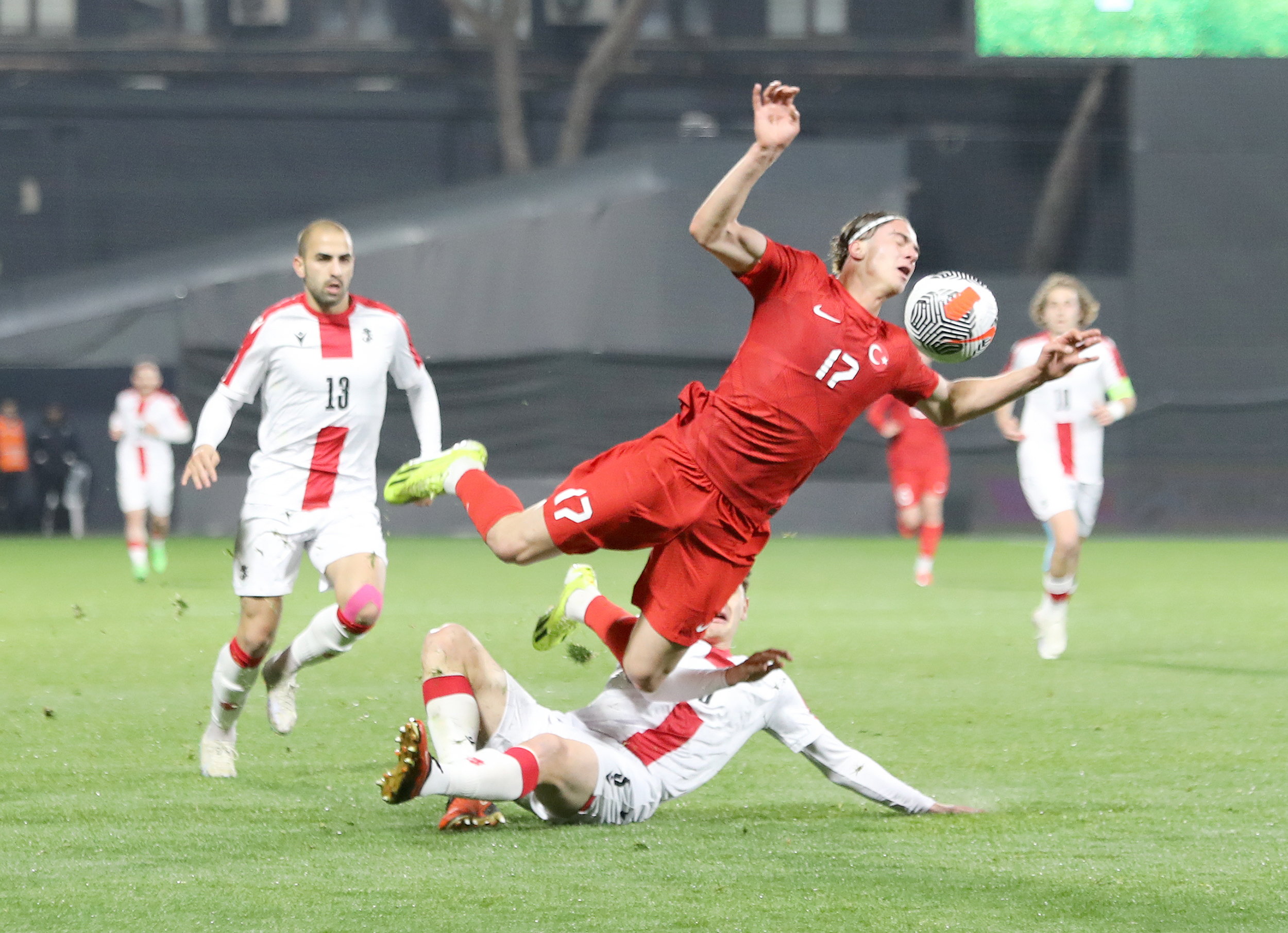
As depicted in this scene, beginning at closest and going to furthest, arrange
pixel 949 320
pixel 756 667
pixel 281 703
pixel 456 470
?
1. pixel 756 667
2. pixel 949 320
3. pixel 456 470
4. pixel 281 703

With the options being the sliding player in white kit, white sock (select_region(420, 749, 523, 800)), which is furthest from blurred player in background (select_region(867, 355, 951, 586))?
white sock (select_region(420, 749, 523, 800))

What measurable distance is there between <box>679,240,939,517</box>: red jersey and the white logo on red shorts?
371 mm

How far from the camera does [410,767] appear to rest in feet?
14.8

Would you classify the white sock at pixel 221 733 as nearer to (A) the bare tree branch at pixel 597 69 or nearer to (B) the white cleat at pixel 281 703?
(B) the white cleat at pixel 281 703

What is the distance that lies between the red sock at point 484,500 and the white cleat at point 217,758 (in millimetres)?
1417

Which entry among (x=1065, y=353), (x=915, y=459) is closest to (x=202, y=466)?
(x=1065, y=353)

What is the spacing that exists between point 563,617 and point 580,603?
0.12 metres

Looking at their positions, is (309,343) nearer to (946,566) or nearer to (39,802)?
(39,802)

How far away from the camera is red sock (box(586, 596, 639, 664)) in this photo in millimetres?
5520

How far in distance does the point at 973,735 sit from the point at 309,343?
10.6 feet

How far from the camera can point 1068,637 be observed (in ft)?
36.6

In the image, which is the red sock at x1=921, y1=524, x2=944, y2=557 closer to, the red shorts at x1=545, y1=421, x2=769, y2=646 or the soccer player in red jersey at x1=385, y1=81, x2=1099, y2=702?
the soccer player in red jersey at x1=385, y1=81, x2=1099, y2=702

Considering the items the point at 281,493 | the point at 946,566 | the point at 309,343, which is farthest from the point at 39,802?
the point at 946,566

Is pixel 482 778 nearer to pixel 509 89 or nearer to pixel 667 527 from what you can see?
pixel 667 527
